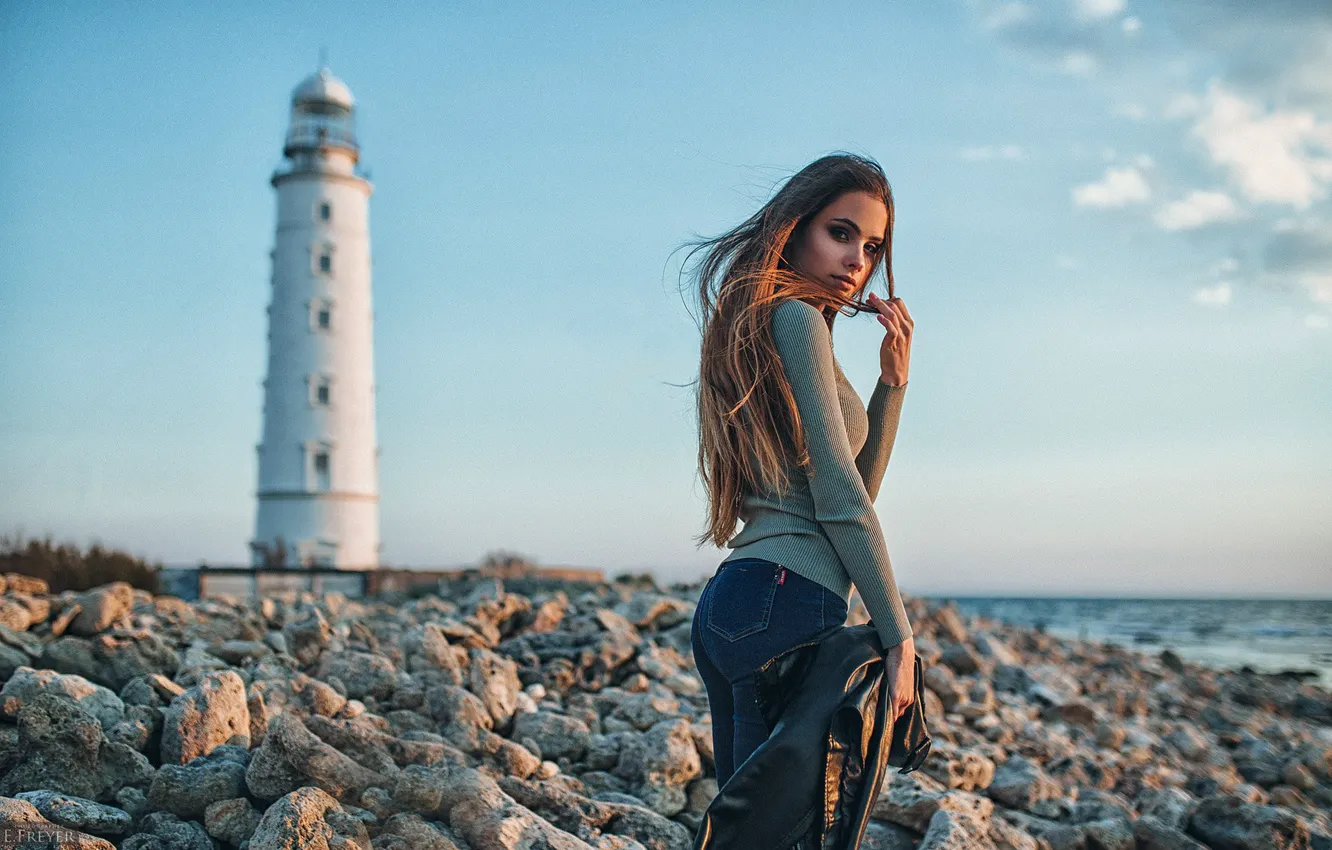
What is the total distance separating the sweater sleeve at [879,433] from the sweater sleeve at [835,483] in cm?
28

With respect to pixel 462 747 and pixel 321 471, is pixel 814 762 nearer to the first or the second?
pixel 462 747

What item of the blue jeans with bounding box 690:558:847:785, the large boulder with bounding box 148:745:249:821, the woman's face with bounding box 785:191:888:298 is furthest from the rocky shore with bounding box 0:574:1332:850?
the woman's face with bounding box 785:191:888:298

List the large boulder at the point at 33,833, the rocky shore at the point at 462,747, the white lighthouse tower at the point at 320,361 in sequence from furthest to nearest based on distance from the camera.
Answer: the white lighthouse tower at the point at 320,361 → the rocky shore at the point at 462,747 → the large boulder at the point at 33,833

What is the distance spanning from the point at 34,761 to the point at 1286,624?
44561 millimetres

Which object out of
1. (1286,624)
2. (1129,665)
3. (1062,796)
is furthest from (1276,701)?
(1286,624)

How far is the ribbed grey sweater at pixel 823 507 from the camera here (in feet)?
6.91

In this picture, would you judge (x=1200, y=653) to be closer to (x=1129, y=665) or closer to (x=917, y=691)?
(x=1129, y=665)

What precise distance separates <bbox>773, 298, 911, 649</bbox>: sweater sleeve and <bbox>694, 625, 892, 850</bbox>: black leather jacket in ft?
0.31

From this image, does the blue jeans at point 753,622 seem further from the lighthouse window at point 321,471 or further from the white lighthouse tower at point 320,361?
the lighthouse window at point 321,471

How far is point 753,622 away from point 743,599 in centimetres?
5

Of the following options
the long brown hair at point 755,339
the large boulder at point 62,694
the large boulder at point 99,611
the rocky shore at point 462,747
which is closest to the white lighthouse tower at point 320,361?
the rocky shore at point 462,747

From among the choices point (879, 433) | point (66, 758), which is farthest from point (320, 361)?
point (879, 433)

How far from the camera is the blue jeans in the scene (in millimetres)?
2061

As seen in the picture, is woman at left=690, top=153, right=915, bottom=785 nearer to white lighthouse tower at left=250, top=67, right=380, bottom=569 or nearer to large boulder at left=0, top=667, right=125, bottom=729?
large boulder at left=0, top=667, right=125, bottom=729
